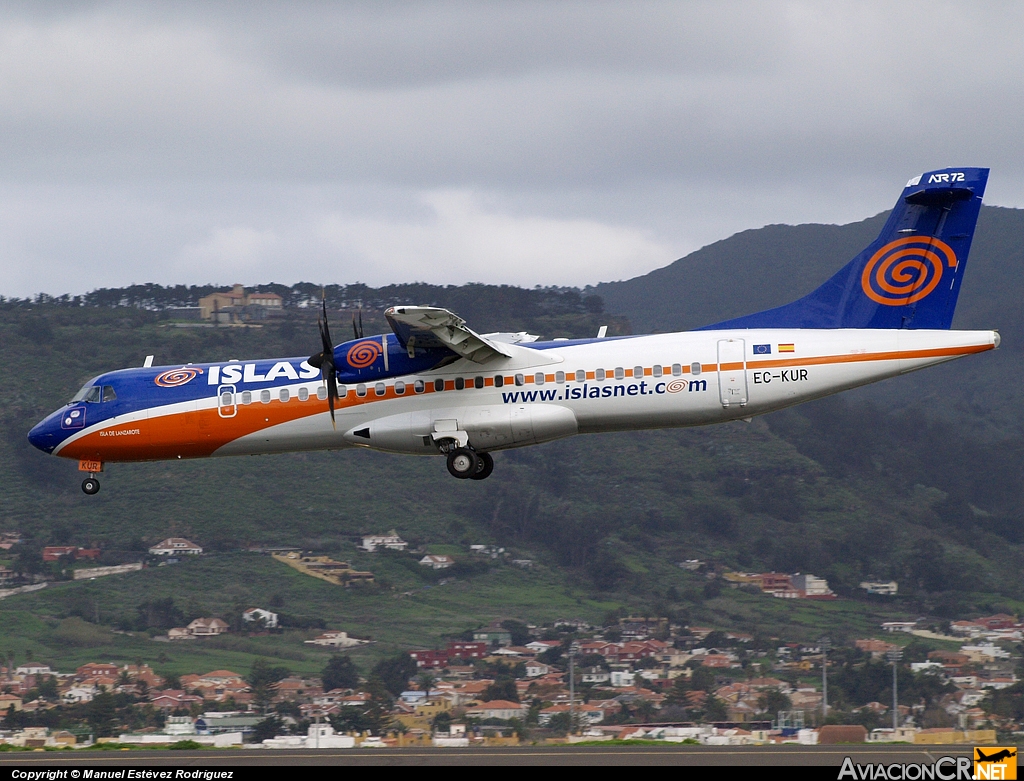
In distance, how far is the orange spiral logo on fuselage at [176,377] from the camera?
37906 mm

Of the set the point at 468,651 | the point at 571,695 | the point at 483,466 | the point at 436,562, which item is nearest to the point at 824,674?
the point at 571,695

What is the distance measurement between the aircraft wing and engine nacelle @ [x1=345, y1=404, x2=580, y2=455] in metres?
1.38

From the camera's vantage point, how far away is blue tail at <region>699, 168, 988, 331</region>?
3534 cm

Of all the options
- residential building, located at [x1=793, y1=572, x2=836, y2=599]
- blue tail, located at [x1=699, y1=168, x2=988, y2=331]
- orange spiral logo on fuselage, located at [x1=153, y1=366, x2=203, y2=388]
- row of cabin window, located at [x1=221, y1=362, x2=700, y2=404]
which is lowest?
residential building, located at [x1=793, y1=572, x2=836, y2=599]

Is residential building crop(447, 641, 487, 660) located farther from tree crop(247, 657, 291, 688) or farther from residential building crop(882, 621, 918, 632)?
residential building crop(882, 621, 918, 632)

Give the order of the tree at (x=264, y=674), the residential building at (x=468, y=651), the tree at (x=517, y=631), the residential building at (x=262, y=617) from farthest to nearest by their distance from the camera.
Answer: the residential building at (x=262, y=617) → the tree at (x=517, y=631) → the residential building at (x=468, y=651) → the tree at (x=264, y=674)

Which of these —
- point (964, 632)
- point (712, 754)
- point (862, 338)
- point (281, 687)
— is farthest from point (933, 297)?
point (964, 632)

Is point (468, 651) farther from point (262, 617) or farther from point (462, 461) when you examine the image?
point (462, 461)

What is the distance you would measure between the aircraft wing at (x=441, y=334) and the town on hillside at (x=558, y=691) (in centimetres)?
2463

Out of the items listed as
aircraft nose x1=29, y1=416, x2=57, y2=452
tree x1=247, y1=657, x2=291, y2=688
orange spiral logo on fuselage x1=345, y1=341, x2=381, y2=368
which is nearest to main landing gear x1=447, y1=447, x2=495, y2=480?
orange spiral logo on fuselage x1=345, y1=341, x2=381, y2=368

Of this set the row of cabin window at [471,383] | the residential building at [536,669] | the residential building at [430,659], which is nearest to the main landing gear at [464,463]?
the row of cabin window at [471,383]

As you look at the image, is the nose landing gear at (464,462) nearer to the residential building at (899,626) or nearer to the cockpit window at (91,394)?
the cockpit window at (91,394)

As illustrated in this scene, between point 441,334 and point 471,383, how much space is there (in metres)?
1.94

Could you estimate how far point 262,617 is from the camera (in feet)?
361
